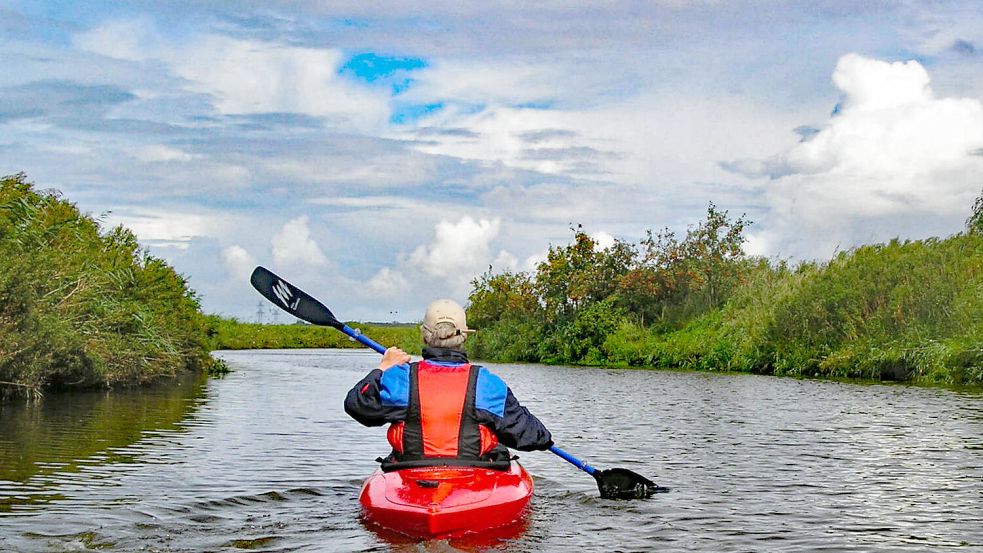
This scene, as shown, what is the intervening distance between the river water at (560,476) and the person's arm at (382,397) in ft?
2.82

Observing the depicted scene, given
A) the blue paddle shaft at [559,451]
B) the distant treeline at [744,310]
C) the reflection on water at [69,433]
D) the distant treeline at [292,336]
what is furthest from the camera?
the distant treeline at [292,336]

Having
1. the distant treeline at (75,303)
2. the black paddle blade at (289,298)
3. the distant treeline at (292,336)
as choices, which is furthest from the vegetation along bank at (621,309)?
the distant treeline at (292,336)

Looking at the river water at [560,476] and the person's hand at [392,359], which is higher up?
the person's hand at [392,359]

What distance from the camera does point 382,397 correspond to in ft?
26.8

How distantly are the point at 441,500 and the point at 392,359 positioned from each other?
1.32m

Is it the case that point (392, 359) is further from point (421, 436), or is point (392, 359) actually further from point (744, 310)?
point (744, 310)

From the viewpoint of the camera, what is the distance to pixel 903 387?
25.4m

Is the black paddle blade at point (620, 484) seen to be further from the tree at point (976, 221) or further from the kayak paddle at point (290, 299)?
the tree at point (976, 221)

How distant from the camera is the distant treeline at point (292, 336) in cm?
7338

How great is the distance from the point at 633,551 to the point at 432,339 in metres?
2.12

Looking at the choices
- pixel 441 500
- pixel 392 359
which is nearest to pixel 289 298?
pixel 392 359

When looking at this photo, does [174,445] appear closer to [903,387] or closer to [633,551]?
[633,551]

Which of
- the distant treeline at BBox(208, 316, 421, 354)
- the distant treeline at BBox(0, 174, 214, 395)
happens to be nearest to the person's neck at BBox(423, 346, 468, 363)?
the distant treeline at BBox(0, 174, 214, 395)

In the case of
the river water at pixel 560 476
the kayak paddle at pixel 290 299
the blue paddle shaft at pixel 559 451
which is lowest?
the river water at pixel 560 476
